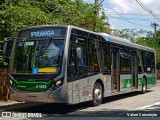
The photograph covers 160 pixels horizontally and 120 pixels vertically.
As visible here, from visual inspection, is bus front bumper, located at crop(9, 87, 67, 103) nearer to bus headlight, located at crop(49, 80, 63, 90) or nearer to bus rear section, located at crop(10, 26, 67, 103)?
bus rear section, located at crop(10, 26, 67, 103)

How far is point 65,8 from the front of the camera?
20.1 metres

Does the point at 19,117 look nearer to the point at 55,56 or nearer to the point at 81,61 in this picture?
the point at 55,56

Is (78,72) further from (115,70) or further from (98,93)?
(115,70)

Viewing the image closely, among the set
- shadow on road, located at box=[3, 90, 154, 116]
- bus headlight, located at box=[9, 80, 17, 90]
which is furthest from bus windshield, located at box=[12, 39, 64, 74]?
shadow on road, located at box=[3, 90, 154, 116]

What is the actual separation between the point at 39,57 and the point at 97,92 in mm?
3280

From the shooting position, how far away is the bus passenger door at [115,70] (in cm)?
1593

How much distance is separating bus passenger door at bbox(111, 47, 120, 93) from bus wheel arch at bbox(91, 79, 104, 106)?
4.87 ft

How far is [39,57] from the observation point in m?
11.9

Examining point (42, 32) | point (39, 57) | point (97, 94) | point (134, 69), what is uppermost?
point (42, 32)

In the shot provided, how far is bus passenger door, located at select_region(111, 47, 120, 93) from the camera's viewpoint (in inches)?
627

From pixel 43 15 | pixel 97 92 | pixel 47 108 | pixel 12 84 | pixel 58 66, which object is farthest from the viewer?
pixel 43 15

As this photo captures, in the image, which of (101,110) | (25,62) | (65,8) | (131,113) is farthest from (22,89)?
(65,8)

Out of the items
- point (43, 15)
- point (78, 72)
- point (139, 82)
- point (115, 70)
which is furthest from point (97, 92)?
point (139, 82)

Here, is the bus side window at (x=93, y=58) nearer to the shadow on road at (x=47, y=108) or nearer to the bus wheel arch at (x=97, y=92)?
the bus wheel arch at (x=97, y=92)
